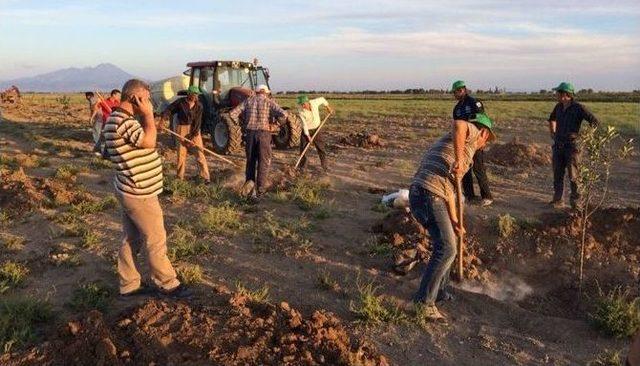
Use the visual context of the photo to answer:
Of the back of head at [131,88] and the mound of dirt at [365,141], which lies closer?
the back of head at [131,88]

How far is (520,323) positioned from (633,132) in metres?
15.9

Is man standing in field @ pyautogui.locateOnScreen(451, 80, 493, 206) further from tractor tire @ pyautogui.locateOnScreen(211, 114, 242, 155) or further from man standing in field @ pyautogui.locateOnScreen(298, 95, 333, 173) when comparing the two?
tractor tire @ pyautogui.locateOnScreen(211, 114, 242, 155)

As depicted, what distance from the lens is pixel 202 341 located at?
3.88 metres

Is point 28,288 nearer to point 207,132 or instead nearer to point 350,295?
point 350,295

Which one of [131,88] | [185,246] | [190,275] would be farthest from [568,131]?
[131,88]

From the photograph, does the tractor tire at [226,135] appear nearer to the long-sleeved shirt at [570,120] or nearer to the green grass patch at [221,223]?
the green grass patch at [221,223]

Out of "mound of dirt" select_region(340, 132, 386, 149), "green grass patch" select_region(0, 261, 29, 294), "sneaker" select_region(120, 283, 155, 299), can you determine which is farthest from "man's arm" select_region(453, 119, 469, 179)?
"mound of dirt" select_region(340, 132, 386, 149)

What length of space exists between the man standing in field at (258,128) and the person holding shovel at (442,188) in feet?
13.7

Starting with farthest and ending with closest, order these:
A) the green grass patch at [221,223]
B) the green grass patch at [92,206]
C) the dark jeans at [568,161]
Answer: the green grass patch at [92,206], the dark jeans at [568,161], the green grass patch at [221,223]

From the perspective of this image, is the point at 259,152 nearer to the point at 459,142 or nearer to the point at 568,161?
the point at 568,161

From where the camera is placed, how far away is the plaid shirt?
329 inches

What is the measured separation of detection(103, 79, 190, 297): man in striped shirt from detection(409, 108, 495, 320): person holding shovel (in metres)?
2.06

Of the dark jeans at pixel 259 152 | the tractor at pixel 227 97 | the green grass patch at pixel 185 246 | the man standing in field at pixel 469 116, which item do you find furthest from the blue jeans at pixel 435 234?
the tractor at pixel 227 97

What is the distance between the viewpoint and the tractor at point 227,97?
41.8 ft
